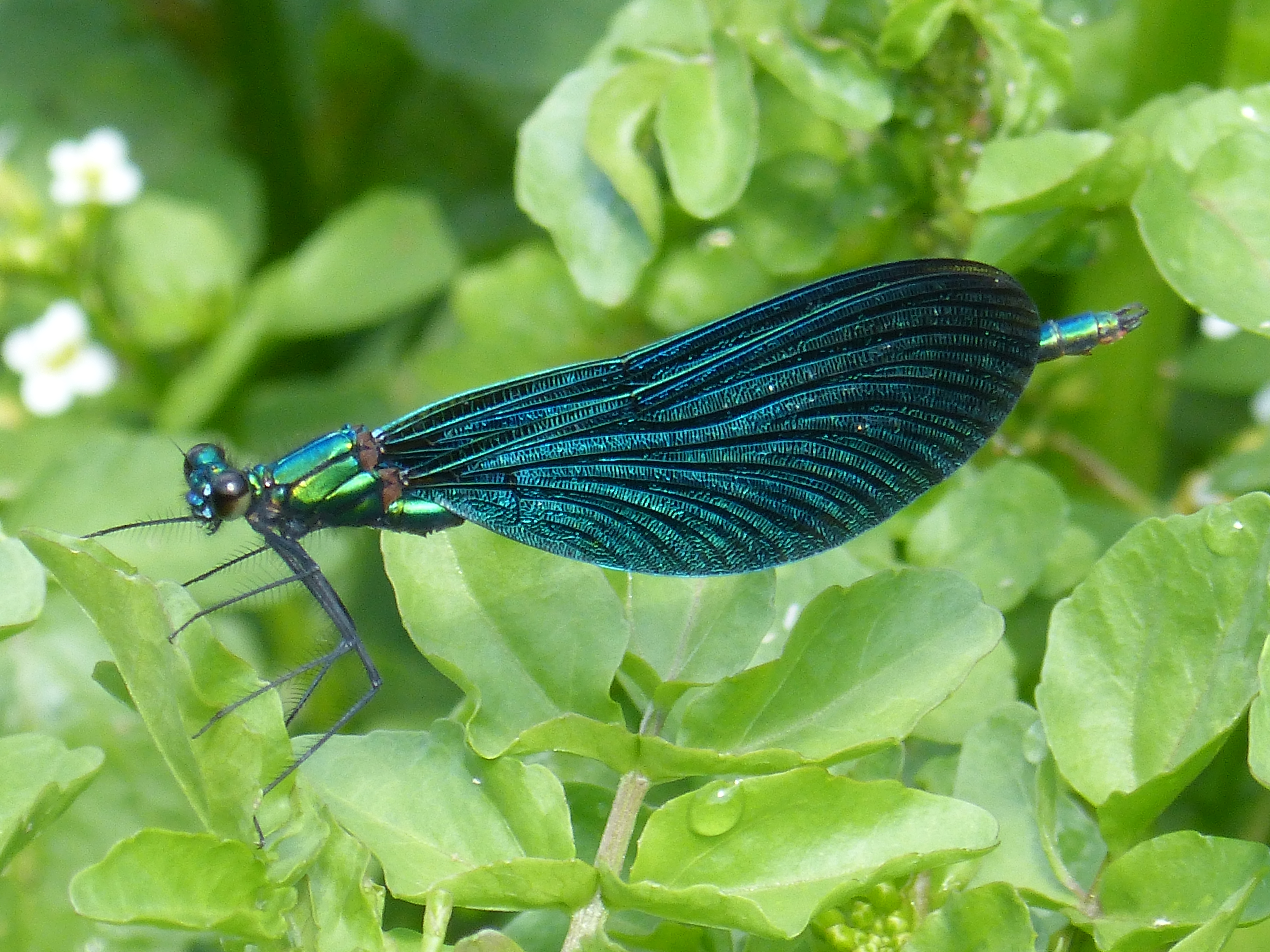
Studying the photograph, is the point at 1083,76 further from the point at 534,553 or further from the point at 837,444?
the point at 534,553

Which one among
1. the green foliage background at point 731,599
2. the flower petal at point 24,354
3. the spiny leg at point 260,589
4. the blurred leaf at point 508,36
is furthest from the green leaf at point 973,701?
the flower petal at point 24,354

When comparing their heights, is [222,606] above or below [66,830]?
above

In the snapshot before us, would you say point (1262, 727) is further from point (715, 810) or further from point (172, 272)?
point (172, 272)

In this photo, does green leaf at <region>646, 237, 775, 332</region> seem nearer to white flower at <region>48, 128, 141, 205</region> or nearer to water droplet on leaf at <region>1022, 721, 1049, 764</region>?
water droplet on leaf at <region>1022, 721, 1049, 764</region>

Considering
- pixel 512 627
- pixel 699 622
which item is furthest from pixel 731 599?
pixel 512 627

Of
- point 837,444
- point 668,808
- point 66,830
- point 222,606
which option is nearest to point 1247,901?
point 668,808
